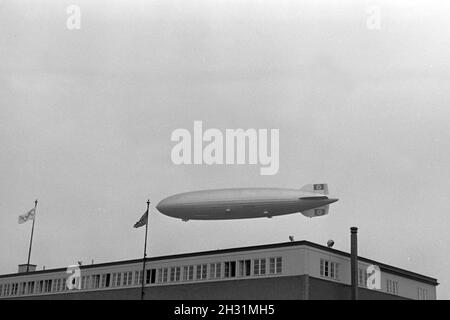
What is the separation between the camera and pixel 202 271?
2100 inches

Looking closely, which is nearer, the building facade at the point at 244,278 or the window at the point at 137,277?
the building facade at the point at 244,278

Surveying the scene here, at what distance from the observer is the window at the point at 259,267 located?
50.0 meters

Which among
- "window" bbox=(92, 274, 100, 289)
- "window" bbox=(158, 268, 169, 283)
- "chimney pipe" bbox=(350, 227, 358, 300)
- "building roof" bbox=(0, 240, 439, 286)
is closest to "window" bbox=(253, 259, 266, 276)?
"building roof" bbox=(0, 240, 439, 286)

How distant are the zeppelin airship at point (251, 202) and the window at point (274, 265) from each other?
42.0 ft

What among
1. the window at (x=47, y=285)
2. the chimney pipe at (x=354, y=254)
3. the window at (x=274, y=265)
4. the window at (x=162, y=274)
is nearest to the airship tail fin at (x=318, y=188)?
the chimney pipe at (x=354, y=254)

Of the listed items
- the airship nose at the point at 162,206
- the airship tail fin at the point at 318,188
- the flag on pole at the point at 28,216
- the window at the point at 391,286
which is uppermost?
the airship tail fin at the point at 318,188

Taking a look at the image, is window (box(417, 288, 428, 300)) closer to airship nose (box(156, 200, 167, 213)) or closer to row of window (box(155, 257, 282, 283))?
row of window (box(155, 257, 282, 283))

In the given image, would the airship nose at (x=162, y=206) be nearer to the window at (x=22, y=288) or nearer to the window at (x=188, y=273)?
the window at (x=188, y=273)

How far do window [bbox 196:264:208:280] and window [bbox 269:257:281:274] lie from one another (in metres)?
6.16

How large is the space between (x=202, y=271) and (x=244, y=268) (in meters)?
4.08

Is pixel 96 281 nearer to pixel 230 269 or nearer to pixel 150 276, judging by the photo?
pixel 150 276

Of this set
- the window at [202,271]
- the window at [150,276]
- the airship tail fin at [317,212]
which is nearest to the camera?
the window at [202,271]
